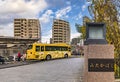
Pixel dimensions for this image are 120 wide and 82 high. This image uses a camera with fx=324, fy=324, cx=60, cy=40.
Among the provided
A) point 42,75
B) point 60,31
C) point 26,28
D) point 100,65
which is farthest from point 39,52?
point 26,28

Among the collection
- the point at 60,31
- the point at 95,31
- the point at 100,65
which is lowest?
the point at 100,65

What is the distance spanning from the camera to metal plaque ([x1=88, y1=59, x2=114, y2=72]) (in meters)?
9.84

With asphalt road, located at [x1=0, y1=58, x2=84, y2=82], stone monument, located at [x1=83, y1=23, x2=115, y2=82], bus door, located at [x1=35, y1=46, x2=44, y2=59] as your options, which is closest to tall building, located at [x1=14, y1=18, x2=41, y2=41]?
bus door, located at [x1=35, y1=46, x2=44, y2=59]

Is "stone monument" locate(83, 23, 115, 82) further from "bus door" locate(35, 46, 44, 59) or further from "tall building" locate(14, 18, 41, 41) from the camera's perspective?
"tall building" locate(14, 18, 41, 41)

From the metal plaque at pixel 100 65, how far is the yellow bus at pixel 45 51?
37.8 m

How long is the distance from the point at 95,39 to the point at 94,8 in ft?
34.4

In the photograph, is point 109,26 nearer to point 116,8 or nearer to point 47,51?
point 116,8

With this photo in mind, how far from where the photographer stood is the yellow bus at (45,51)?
47750mm

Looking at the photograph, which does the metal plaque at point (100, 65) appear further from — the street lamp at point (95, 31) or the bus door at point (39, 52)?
the bus door at point (39, 52)

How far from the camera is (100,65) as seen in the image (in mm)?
9906

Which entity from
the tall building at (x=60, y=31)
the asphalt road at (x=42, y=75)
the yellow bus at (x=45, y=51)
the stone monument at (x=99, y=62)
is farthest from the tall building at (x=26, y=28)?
the stone monument at (x=99, y=62)

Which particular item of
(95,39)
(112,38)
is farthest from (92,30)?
(112,38)

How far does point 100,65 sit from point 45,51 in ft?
130

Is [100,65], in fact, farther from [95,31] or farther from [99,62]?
[95,31]
